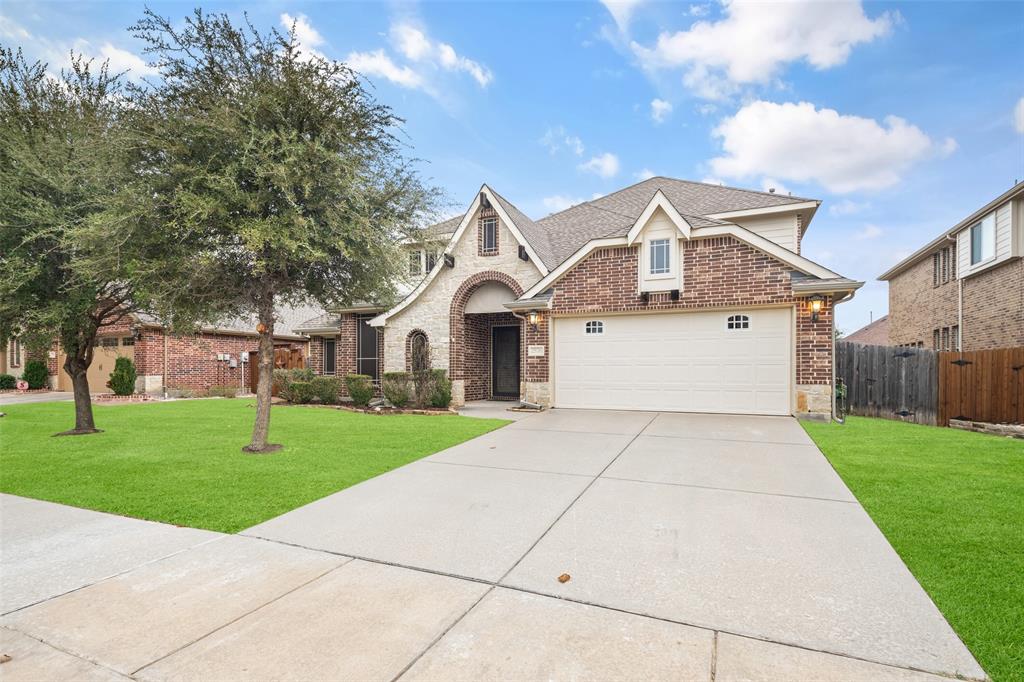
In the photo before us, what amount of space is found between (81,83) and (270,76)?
5251 mm

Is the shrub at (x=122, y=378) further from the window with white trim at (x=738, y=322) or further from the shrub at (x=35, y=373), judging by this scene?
the window with white trim at (x=738, y=322)

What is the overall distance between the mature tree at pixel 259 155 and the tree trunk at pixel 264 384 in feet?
0.11

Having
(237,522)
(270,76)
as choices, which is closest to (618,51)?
(270,76)

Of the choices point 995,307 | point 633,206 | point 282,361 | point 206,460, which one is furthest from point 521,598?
point 282,361

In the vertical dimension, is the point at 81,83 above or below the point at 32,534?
above

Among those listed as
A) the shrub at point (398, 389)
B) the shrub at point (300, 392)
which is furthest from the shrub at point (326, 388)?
the shrub at point (398, 389)

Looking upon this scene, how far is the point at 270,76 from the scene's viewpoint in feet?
22.6

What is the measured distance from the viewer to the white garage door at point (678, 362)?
10.9 m

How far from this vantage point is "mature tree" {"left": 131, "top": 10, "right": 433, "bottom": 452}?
6465 mm

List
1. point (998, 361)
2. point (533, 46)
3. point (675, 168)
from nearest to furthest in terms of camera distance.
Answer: point (998, 361), point (533, 46), point (675, 168)

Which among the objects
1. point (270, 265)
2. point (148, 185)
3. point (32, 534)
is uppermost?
point (148, 185)

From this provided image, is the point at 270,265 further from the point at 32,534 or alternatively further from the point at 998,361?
the point at 998,361

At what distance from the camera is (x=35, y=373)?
22.1 metres

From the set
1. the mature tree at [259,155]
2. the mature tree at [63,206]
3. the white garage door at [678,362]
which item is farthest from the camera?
the white garage door at [678,362]
